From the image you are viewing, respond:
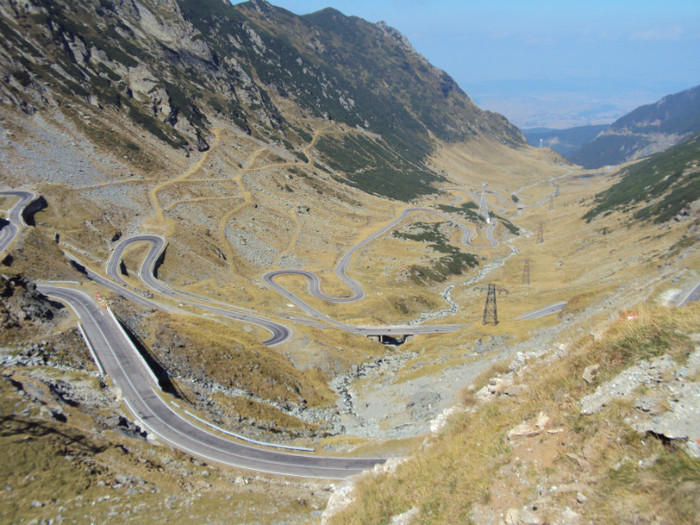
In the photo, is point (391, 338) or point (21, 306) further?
point (391, 338)

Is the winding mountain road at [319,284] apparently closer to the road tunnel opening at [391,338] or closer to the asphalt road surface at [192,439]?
the road tunnel opening at [391,338]

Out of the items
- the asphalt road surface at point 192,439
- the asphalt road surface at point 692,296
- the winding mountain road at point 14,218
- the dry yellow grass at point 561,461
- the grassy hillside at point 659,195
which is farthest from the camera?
the grassy hillside at point 659,195

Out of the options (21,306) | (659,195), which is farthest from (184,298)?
(659,195)

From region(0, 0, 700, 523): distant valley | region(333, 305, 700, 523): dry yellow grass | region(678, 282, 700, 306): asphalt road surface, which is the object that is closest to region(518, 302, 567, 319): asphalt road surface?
region(0, 0, 700, 523): distant valley

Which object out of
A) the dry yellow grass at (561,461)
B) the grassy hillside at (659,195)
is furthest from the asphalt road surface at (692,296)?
the grassy hillside at (659,195)

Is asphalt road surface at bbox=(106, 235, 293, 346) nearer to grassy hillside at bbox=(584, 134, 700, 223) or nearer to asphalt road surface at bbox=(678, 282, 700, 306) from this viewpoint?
asphalt road surface at bbox=(678, 282, 700, 306)

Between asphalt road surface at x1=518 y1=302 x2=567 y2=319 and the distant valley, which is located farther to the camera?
asphalt road surface at x1=518 y1=302 x2=567 y2=319

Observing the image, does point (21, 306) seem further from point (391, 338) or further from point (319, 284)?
point (319, 284)

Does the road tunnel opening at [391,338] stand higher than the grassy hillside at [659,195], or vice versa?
the grassy hillside at [659,195]

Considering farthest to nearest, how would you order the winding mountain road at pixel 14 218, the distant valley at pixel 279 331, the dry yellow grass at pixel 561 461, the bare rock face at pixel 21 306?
1. the winding mountain road at pixel 14 218
2. the bare rock face at pixel 21 306
3. the distant valley at pixel 279 331
4. the dry yellow grass at pixel 561 461
